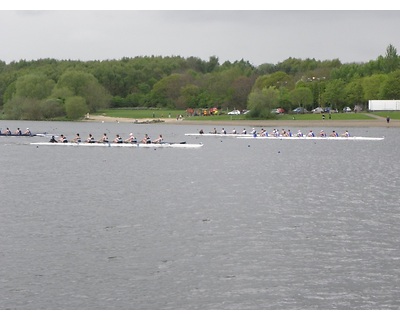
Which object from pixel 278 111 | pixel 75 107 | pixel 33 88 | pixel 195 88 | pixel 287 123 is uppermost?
pixel 33 88

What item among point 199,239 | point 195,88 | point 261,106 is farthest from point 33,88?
point 199,239

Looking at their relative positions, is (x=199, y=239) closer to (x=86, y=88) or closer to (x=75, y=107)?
(x=75, y=107)

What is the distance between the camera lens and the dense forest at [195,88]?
11031 centimetres

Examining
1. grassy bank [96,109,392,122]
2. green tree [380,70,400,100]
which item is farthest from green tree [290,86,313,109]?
green tree [380,70,400,100]

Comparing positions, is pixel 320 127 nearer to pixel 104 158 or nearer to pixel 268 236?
pixel 104 158

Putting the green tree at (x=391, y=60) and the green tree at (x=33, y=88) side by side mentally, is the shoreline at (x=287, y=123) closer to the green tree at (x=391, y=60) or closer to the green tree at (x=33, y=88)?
the green tree at (x=33, y=88)

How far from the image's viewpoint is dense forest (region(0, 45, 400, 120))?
110 meters

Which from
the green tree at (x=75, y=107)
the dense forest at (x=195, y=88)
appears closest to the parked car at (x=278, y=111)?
the dense forest at (x=195, y=88)

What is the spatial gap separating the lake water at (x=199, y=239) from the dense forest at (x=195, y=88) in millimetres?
68352

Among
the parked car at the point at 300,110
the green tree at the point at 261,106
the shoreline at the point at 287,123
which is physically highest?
the green tree at the point at 261,106

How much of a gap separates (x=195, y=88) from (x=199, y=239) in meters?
118

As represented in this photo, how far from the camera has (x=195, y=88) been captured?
138m

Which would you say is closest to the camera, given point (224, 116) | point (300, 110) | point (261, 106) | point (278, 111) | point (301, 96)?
point (261, 106)

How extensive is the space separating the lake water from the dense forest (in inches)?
2691
